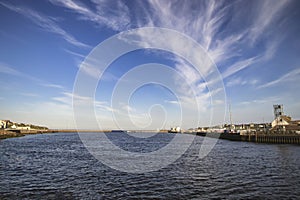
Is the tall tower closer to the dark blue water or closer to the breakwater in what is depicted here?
the breakwater

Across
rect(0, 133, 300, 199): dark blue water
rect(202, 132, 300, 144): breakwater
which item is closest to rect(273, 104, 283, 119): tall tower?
rect(202, 132, 300, 144): breakwater

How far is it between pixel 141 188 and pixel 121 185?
2.18m

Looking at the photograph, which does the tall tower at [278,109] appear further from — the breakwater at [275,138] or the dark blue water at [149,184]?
the dark blue water at [149,184]

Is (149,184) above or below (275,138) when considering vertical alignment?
below

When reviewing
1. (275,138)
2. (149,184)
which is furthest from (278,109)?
(149,184)

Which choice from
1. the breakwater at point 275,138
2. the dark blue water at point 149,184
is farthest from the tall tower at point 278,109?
the dark blue water at point 149,184

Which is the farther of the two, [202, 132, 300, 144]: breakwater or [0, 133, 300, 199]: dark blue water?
[202, 132, 300, 144]: breakwater

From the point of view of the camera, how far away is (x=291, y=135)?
6919cm

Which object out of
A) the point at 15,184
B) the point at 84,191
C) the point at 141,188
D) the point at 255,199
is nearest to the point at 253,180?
the point at 255,199

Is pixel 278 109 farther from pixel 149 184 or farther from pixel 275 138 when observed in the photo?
pixel 149 184

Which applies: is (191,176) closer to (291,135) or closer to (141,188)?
(141,188)

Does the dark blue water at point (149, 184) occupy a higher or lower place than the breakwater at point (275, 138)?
lower

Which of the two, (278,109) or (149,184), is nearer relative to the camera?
(149,184)

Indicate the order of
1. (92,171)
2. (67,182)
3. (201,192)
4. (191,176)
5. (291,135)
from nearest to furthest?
(201,192) → (67,182) → (191,176) → (92,171) → (291,135)
